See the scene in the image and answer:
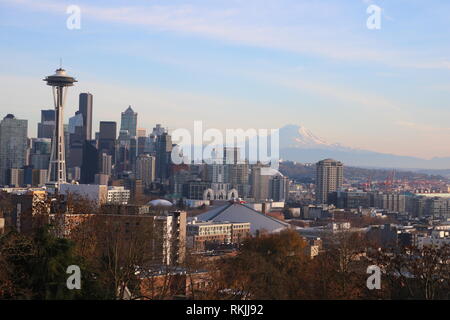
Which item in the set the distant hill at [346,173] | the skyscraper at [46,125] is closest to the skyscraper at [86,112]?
the skyscraper at [46,125]

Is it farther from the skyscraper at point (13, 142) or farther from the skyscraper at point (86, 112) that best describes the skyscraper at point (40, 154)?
the skyscraper at point (86, 112)

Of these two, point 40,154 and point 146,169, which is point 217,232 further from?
point 40,154

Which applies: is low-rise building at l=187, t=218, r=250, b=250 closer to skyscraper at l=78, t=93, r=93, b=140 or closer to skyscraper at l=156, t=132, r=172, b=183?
skyscraper at l=156, t=132, r=172, b=183

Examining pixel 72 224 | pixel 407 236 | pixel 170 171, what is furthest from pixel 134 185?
pixel 72 224

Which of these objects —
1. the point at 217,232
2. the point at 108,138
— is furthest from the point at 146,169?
the point at 217,232

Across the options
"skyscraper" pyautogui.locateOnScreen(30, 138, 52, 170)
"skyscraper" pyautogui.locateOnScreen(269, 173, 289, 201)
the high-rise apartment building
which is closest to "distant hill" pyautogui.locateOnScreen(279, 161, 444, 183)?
"skyscraper" pyautogui.locateOnScreen(269, 173, 289, 201)
